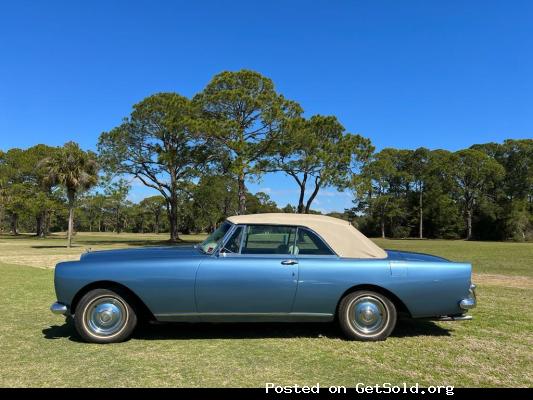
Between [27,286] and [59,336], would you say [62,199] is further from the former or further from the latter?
[59,336]

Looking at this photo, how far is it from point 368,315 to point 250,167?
2682 cm

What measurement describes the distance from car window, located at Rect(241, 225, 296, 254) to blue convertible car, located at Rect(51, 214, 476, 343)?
0.01m

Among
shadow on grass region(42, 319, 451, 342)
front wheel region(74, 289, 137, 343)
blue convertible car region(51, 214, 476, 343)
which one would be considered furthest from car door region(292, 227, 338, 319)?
front wheel region(74, 289, 137, 343)

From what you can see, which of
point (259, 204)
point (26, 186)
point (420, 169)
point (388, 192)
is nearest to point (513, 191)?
point (420, 169)

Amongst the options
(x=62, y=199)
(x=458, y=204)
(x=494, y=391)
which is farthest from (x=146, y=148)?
(x=458, y=204)

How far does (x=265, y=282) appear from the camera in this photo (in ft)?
17.3

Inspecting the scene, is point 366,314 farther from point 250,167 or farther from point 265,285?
point 250,167

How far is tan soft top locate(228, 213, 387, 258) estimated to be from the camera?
5.64 m

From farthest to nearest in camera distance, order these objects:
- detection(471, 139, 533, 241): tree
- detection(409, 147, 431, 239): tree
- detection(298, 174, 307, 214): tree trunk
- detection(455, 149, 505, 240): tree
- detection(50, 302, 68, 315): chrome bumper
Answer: detection(409, 147, 431, 239): tree
detection(455, 149, 505, 240): tree
detection(471, 139, 533, 241): tree
detection(298, 174, 307, 214): tree trunk
detection(50, 302, 68, 315): chrome bumper

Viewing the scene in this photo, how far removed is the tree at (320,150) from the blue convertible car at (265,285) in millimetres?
26877

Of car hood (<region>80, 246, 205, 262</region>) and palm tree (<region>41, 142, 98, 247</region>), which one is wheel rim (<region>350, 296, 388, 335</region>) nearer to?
car hood (<region>80, 246, 205, 262</region>)

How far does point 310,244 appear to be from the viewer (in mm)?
5613

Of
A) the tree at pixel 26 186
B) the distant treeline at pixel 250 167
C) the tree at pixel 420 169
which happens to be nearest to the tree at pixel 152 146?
the distant treeline at pixel 250 167

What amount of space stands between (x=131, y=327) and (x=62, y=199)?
52402mm
